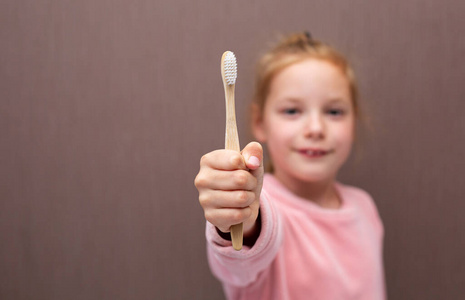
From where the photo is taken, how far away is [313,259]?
2.32 feet

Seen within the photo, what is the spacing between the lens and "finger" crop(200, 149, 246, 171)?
391mm

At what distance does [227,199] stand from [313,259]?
38cm

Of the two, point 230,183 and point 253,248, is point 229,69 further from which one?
point 253,248

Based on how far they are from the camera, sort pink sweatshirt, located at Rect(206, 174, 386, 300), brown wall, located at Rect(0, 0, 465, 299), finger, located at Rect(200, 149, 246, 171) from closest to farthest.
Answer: finger, located at Rect(200, 149, 246, 171) < pink sweatshirt, located at Rect(206, 174, 386, 300) < brown wall, located at Rect(0, 0, 465, 299)

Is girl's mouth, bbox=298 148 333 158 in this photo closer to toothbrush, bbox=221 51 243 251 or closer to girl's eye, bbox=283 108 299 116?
girl's eye, bbox=283 108 299 116

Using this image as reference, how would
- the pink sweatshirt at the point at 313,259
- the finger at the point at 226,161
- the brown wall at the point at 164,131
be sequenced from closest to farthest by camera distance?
the finger at the point at 226,161
the pink sweatshirt at the point at 313,259
the brown wall at the point at 164,131

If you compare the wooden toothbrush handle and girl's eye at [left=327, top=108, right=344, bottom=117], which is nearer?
the wooden toothbrush handle

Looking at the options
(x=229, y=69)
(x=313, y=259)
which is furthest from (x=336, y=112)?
(x=229, y=69)

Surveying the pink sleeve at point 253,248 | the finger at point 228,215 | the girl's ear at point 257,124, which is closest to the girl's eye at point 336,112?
the girl's ear at point 257,124

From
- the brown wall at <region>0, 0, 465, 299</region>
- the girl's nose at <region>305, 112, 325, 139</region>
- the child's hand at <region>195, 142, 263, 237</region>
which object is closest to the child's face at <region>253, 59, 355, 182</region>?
the girl's nose at <region>305, 112, 325, 139</region>

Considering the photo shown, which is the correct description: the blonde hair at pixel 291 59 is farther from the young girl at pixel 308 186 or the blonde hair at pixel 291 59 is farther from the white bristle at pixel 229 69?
the white bristle at pixel 229 69

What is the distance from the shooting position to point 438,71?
0.93m

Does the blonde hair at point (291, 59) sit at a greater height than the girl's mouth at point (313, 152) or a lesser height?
greater

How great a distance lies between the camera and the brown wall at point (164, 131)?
0.81 metres
